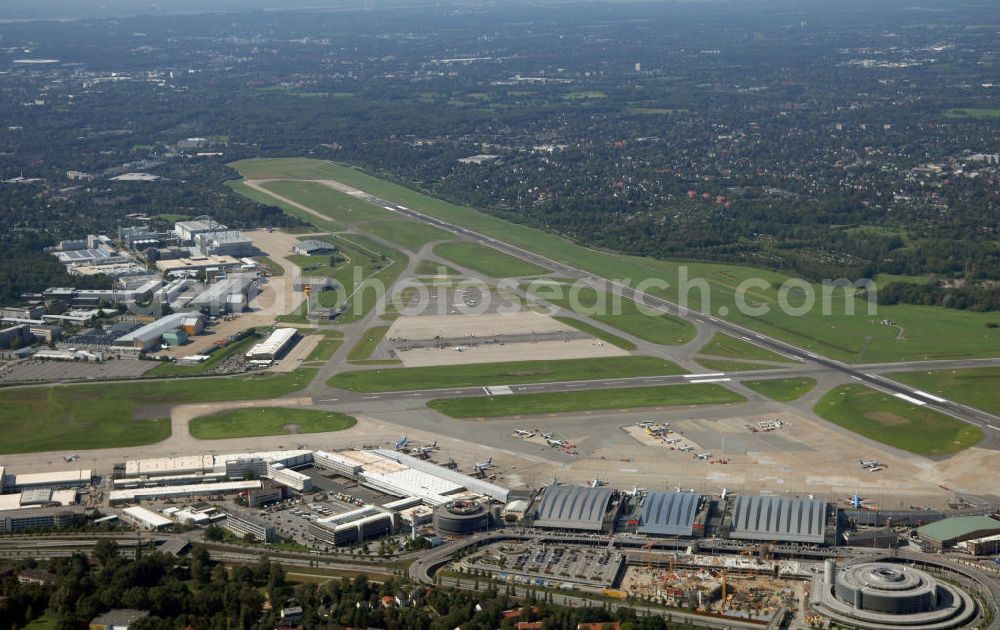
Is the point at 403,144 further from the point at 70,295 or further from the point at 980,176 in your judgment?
the point at 70,295

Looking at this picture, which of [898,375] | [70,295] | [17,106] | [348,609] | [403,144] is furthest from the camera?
[17,106]

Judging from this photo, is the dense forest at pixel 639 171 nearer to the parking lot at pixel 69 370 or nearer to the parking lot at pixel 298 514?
the parking lot at pixel 69 370

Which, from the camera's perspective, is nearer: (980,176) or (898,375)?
(898,375)

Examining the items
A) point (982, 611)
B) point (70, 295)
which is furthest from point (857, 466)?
point (70, 295)

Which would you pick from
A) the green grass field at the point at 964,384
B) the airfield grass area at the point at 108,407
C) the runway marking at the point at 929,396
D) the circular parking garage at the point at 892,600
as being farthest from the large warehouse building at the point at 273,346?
the circular parking garage at the point at 892,600

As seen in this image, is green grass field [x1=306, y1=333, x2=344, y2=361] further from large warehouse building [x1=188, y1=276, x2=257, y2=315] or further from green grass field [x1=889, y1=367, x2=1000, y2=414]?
green grass field [x1=889, y1=367, x2=1000, y2=414]

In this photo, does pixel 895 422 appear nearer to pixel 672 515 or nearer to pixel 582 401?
pixel 582 401

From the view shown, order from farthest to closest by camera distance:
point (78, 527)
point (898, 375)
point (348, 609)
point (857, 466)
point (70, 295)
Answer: point (70, 295)
point (898, 375)
point (857, 466)
point (78, 527)
point (348, 609)

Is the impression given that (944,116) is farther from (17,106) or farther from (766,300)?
(17,106)
